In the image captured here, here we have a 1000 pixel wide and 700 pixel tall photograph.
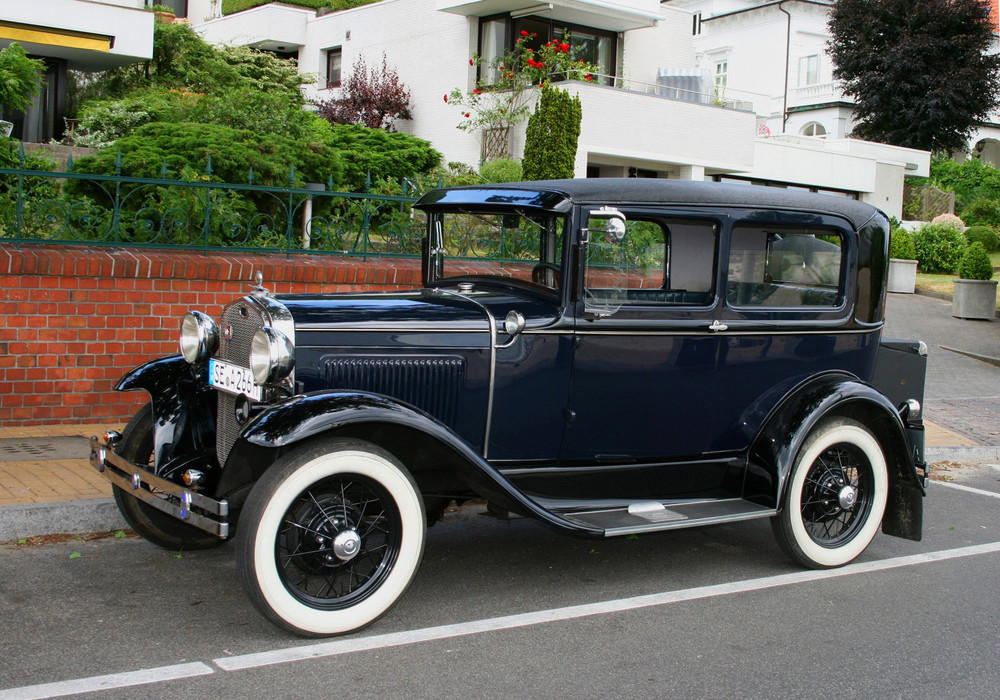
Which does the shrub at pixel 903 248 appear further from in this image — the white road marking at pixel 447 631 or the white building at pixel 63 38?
the white road marking at pixel 447 631

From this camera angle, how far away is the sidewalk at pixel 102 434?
4.93 meters

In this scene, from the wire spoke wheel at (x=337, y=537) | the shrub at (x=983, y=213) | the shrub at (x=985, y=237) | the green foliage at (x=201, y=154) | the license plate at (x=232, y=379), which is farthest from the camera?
the shrub at (x=983, y=213)

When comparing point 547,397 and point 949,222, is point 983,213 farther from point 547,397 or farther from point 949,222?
point 547,397

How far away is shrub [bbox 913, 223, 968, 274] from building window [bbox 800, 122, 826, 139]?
14161mm

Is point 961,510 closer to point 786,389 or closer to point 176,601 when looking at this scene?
point 786,389

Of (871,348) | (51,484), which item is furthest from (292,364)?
(871,348)

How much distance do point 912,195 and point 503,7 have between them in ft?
52.4

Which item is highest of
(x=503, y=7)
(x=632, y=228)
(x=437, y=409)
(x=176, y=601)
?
(x=503, y=7)

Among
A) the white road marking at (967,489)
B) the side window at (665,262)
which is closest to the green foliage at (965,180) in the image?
the white road marking at (967,489)

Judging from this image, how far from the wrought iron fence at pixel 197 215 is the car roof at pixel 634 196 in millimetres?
2350

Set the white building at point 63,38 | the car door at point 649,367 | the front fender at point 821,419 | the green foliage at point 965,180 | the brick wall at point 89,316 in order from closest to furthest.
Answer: the car door at point 649,367 < the front fender at point 821,419 < the brick wall at point 89,316 < the white building at point 63,38 < the green foliage at point 965,180

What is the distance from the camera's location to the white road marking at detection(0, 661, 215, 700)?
3098mm

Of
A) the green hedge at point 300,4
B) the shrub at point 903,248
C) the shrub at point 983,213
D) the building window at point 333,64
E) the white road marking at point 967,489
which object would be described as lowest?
the white road marking at point 967,489

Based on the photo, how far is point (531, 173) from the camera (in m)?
17.2
